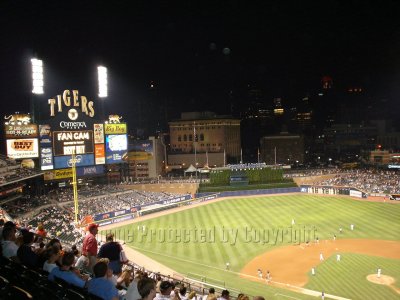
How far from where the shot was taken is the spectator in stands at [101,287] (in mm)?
5297

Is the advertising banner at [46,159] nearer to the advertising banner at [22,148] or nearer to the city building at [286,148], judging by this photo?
the advertising banner at [22,148]

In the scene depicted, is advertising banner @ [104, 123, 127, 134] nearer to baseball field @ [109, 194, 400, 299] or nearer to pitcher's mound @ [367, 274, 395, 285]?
baseball field @ [109, 194, 400, 299]

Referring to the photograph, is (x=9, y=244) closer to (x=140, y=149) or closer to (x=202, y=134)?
(x=140, y=149)

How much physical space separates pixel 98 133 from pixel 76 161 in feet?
15.9

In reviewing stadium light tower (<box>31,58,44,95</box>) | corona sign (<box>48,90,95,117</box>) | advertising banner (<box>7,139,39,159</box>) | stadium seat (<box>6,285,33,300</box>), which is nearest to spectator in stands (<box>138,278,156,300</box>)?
stadium seat (<box>6,285,33,300</box>)

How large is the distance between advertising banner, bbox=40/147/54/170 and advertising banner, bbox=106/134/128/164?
7.98 meters

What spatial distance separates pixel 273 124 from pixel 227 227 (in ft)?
522

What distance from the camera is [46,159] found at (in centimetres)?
4556

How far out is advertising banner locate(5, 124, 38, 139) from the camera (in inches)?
1642

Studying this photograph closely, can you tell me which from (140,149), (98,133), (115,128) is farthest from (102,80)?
(140,149)

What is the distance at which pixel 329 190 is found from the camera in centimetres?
6041

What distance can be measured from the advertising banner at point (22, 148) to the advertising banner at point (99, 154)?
8055mm

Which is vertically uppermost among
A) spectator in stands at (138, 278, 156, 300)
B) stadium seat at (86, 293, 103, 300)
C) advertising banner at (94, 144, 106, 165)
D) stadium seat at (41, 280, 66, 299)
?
advertising banner at (94, 144, 106, 165)

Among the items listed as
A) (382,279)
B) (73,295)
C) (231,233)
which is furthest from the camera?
(231,233)
